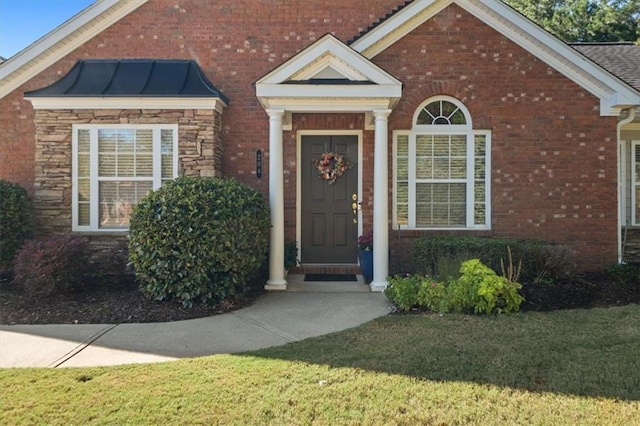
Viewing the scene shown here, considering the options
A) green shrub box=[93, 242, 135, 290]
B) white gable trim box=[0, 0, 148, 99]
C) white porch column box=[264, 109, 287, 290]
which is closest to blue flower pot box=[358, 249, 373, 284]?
white porch column box=[264, 109, 287, 290]

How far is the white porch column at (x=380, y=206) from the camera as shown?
7.23 m

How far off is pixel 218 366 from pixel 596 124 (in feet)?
26.3

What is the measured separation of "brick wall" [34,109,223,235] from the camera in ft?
25.9

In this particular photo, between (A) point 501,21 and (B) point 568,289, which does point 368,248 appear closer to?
(B) point 568,289

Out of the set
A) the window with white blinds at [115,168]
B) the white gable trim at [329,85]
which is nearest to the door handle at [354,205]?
the white gable trim at [329,85]

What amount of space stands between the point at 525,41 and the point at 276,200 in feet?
18.1

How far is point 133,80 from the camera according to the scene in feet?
26.5

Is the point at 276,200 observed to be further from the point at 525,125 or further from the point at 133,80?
the point at 525,125

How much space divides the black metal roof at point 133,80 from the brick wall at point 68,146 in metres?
0.32

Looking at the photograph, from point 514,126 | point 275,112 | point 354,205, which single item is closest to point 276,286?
point 354,205

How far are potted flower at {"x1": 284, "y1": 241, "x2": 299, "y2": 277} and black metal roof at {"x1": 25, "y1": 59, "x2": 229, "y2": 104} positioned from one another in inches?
120

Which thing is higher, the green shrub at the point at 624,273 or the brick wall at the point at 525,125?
the brick wall at the point at 525,125

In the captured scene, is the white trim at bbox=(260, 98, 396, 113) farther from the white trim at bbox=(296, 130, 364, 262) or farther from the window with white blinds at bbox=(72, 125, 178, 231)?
the window with white blinds at bbox=(72, 125, 178, 231)

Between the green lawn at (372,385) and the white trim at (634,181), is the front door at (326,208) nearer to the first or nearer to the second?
the green lawn at (372,385)
